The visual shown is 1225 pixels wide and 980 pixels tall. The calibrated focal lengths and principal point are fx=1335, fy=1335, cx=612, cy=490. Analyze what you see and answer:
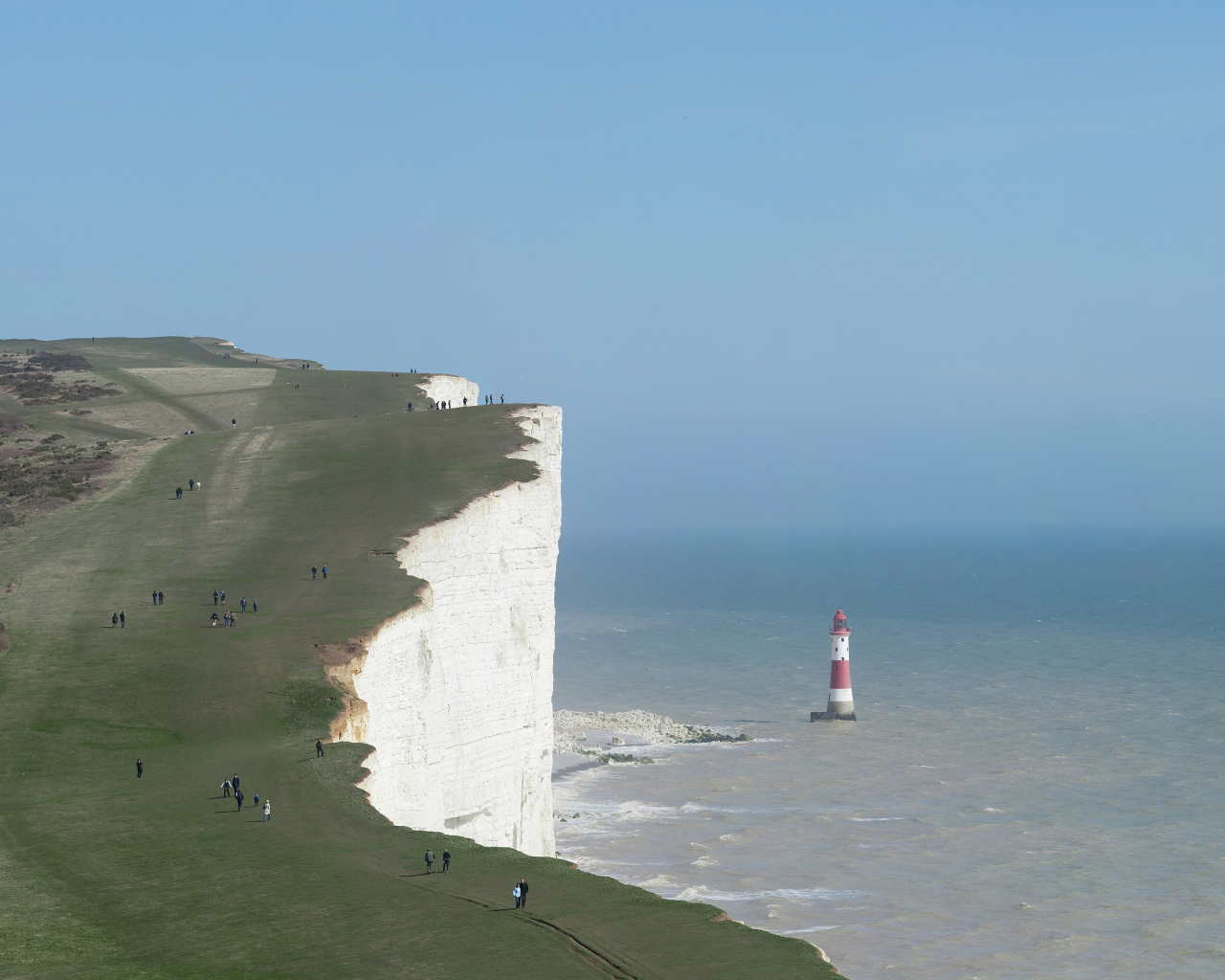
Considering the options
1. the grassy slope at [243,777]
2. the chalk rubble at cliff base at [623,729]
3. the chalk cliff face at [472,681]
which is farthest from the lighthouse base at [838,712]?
the chalk cliff face at [472,681]

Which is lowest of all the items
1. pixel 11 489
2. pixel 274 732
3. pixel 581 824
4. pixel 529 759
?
pixel 581 824

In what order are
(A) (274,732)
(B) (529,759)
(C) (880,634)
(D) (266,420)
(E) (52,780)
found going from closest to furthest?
1. (E) (52,780)
2. (A) (274,732)
3. (B) (529,759)
4. (D) (266,420)
5. (C) (880,634)

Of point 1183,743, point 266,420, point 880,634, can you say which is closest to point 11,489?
point 266,420

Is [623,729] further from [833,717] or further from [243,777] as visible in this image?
[243,777]

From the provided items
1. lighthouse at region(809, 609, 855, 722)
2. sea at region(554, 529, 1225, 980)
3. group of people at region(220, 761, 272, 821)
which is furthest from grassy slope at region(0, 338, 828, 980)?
lighthouse at region(809, 609, 855, 722)

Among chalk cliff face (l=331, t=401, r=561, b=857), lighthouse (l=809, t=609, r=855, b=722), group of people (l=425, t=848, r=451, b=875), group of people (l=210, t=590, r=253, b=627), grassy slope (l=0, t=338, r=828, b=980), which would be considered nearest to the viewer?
grassy slope (l=0, t=338, r=828, b=980)

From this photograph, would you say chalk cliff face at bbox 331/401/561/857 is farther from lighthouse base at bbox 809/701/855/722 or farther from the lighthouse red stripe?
lighthouse base at bbox 809/701/855/722

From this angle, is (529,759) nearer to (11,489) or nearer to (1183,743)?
(11,489)
